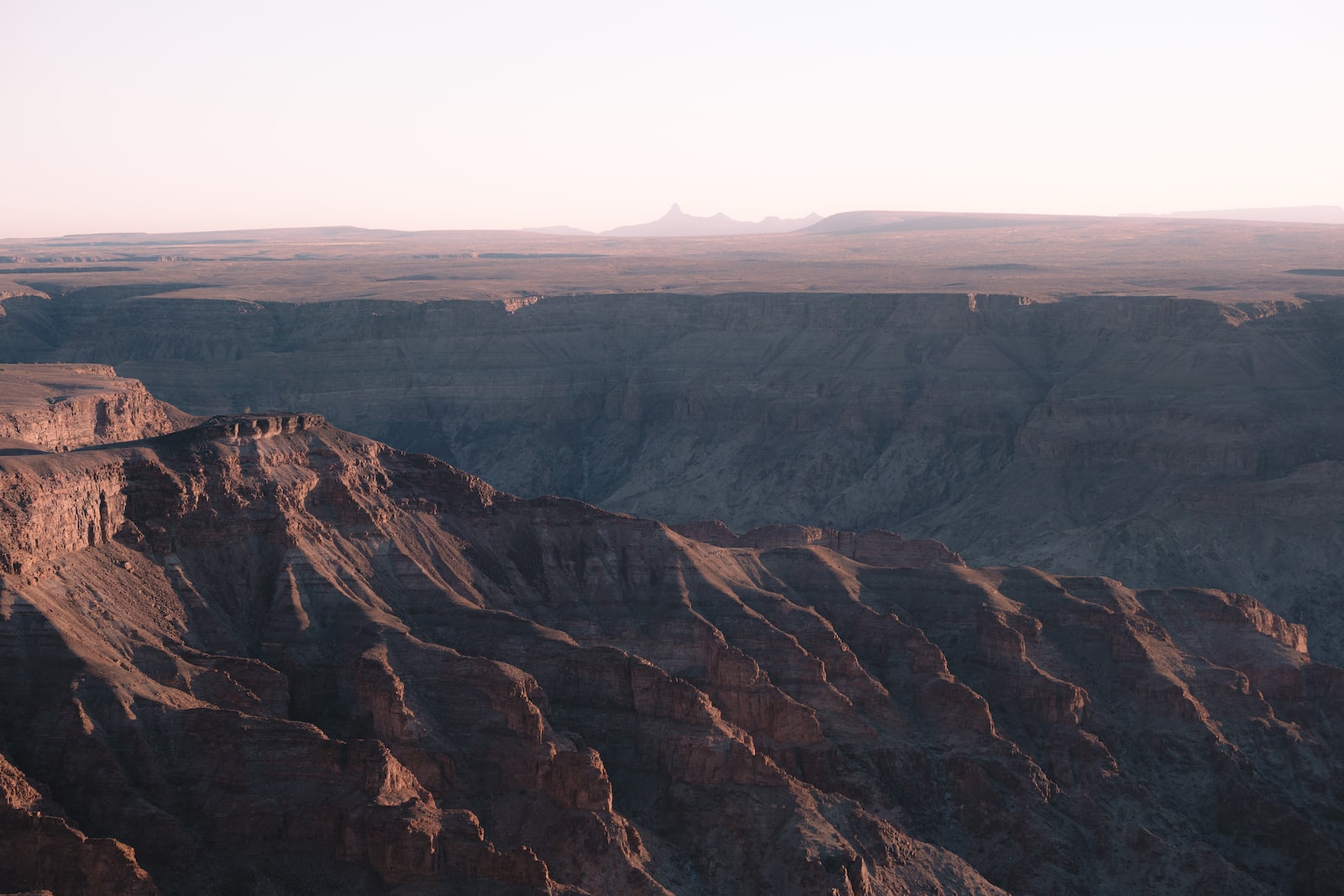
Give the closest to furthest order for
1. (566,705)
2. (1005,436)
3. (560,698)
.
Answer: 1. (566,705)
2. (560,698)
3. (1005,436)

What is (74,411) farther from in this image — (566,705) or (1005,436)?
(1005,436)

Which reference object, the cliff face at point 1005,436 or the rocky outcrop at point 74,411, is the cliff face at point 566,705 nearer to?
the rocky outcrop at point 74,411

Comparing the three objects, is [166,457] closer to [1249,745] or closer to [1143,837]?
[1143,837]

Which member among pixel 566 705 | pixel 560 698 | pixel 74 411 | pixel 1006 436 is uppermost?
pixel 74 411

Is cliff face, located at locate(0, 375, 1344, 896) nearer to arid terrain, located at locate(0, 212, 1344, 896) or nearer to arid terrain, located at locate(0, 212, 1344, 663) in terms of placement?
arid terrain, located at locate(0, 212, 1344, 896)

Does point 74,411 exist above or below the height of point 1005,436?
above

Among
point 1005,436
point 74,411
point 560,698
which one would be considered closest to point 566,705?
point 560,698
